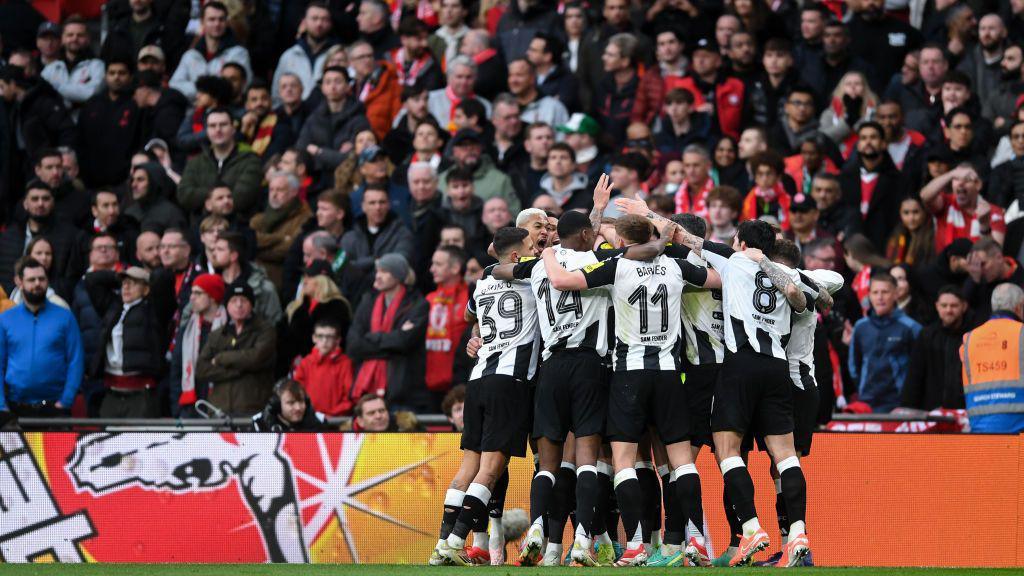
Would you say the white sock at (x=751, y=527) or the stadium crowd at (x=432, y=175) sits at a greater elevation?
the stadium crowd at (x=432, y=175)

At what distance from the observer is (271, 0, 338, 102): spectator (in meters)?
19.2

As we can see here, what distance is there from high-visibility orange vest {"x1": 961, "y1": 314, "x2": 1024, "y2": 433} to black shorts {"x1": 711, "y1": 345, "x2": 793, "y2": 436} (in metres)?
2.66

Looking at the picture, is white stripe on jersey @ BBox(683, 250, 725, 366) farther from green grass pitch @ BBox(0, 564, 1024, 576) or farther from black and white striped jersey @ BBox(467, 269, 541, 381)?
green grass pitch @ BBox(0, 564, 1024, 576)

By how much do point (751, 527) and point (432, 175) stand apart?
6.72 m

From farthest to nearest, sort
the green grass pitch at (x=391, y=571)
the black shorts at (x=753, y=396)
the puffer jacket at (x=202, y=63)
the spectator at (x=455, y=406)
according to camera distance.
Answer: the puffer jacket at (x=202, y=63)
the spectator at (x=455, y=406)
the black shorts at (x=753, y=396)
the green grass pitch at (x=391, y=571)

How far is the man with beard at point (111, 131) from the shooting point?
18.9m

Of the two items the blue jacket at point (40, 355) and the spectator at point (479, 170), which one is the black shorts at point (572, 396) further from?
the blue jacket at point (40, 355)

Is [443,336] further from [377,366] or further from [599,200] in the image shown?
[599,200]

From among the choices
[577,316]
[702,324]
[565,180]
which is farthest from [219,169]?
[702,324]

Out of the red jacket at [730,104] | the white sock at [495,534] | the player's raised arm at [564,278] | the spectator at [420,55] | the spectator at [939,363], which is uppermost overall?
the spectator at [420,55]

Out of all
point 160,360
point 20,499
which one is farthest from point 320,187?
point 20,499

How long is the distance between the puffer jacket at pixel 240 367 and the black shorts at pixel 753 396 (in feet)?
17.8

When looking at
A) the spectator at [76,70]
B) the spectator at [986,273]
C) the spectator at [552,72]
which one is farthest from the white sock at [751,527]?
the spectator at [76,70]

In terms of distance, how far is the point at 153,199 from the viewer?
57.1 ft
